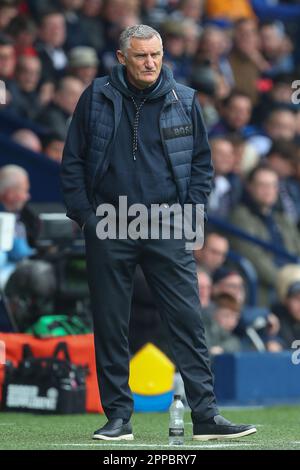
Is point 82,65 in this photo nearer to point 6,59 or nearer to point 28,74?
point 28,74

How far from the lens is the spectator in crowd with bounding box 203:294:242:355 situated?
11.9 meters

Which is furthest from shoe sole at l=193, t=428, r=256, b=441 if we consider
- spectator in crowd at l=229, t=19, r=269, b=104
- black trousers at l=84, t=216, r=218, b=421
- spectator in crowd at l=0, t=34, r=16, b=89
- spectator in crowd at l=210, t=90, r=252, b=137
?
spectator in crowd at l=229, t=19, r=269, b=104

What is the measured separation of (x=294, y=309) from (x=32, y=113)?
3115 millimetres

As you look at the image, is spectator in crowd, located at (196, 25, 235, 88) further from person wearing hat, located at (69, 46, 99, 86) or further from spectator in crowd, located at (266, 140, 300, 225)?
person wearing hat, located at (69, 46, 99, 86)

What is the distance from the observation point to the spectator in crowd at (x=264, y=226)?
45.6ft

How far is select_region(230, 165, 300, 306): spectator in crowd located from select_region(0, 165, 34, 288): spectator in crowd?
2.84m

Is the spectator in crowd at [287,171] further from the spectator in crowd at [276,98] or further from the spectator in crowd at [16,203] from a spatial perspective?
the spectator in crowd at [16,203]

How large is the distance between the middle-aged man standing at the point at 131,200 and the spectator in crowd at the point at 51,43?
7009 mm

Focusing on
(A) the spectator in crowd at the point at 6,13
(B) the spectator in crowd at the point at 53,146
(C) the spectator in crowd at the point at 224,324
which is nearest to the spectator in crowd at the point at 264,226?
(C) the spectator in crowd at the point at 224,324
